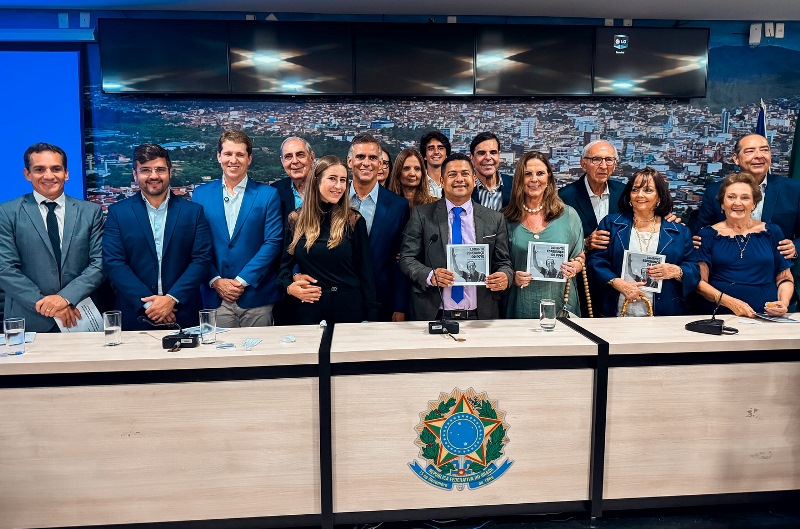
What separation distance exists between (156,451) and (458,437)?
121 cm

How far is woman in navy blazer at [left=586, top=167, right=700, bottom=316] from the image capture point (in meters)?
3.06

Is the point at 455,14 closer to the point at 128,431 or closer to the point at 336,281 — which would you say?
the point at 336,281

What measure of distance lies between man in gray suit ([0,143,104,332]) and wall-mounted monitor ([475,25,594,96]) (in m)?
3.29

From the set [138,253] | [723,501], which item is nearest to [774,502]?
[723,501]

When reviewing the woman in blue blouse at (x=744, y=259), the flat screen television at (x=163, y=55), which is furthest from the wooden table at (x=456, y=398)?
the flat screen television at (x=163, y=55)

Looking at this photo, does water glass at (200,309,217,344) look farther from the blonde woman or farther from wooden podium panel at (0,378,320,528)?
the blonde woman

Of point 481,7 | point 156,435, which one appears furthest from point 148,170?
point 481,7

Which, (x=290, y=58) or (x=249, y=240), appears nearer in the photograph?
(x=249, y=240)

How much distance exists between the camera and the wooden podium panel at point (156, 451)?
2238 mm

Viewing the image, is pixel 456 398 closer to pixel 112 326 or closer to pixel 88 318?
pixel 112 326

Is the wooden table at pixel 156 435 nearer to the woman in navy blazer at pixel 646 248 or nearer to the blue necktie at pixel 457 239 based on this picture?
the blue necktie at pixel 457 239

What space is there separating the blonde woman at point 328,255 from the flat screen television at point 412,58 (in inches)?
85.7

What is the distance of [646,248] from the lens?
10.2 ft

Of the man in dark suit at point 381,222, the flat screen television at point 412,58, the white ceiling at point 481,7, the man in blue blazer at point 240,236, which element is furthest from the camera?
the flat screen television at point 412,58
